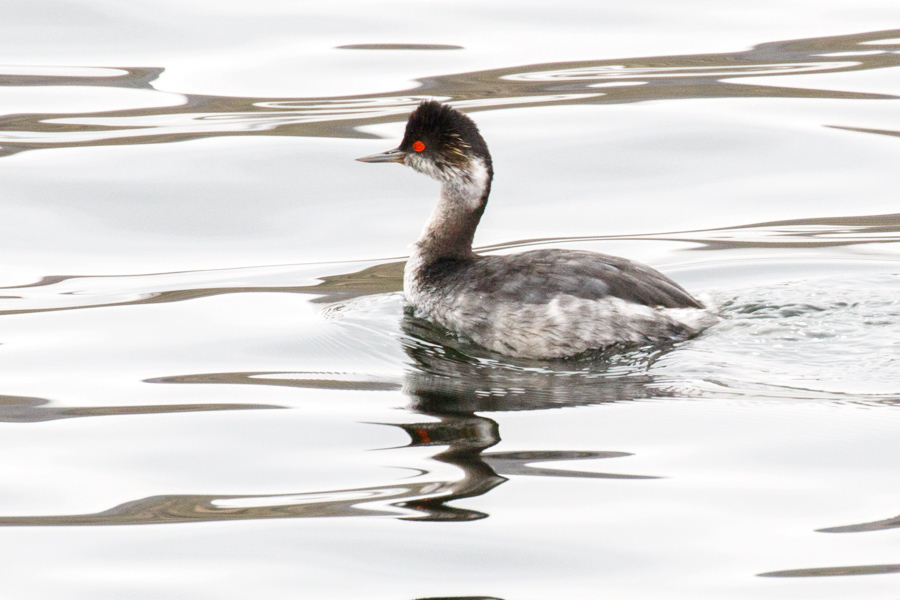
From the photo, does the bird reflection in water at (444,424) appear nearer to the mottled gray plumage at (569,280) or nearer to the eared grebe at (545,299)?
the eared grebe at (545,299)

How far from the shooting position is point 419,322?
742cm

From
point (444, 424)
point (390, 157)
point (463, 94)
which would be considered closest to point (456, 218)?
point (390, 157)

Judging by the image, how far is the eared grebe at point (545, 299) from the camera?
21.9ft

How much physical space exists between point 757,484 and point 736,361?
1.54 meters

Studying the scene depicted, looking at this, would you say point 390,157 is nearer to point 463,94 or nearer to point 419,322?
point 419,322

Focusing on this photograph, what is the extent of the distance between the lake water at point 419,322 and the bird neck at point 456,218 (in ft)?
1.33

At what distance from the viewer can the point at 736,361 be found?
6.43 m

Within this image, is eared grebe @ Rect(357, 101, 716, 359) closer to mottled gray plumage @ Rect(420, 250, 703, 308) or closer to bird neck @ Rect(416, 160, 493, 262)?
mottled gray plumage @ Rect(420, 250, 703, 308)

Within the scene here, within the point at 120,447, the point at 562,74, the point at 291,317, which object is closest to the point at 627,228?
the point at 291,317

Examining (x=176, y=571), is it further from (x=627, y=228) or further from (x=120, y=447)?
(x=627, y=228)

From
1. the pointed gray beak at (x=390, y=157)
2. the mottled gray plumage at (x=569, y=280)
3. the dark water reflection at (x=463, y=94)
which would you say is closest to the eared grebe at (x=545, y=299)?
the mottled gray plumage at (x=569, y=280)

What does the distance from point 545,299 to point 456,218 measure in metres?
1.18

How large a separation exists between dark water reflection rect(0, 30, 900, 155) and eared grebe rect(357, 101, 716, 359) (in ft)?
12.8

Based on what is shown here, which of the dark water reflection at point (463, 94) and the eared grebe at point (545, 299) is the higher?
the dark water reflection at point (463, 94)
